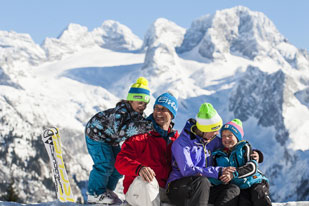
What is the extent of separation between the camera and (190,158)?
719 cm

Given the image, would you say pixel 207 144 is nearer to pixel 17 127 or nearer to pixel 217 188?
pixel 217 188

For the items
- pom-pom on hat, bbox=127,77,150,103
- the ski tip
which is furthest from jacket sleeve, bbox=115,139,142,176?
the ski tip

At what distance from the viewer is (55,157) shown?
884 cm

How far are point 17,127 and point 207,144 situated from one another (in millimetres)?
172242

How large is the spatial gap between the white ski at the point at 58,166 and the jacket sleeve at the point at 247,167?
144 inches

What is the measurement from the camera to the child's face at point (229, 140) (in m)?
7.89

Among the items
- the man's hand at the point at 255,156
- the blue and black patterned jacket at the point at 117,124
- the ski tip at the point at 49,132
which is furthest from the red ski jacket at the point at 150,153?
the ski tip at the point at 49,132

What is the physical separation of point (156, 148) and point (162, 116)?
656 mm

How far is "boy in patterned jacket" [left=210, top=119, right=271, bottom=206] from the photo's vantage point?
7.13 meters

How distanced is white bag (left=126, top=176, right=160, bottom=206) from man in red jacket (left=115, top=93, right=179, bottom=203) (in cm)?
→ 30

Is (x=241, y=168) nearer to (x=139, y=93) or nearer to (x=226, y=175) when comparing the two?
(x=226, y=175)

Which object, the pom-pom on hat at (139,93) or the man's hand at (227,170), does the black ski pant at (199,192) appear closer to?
the man's hand at (227,170)

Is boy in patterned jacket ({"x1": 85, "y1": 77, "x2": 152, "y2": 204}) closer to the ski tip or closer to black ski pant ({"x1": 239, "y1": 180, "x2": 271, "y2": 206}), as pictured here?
the ski tip

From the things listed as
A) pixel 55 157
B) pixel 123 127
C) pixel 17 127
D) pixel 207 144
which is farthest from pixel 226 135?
pixel 17 127
